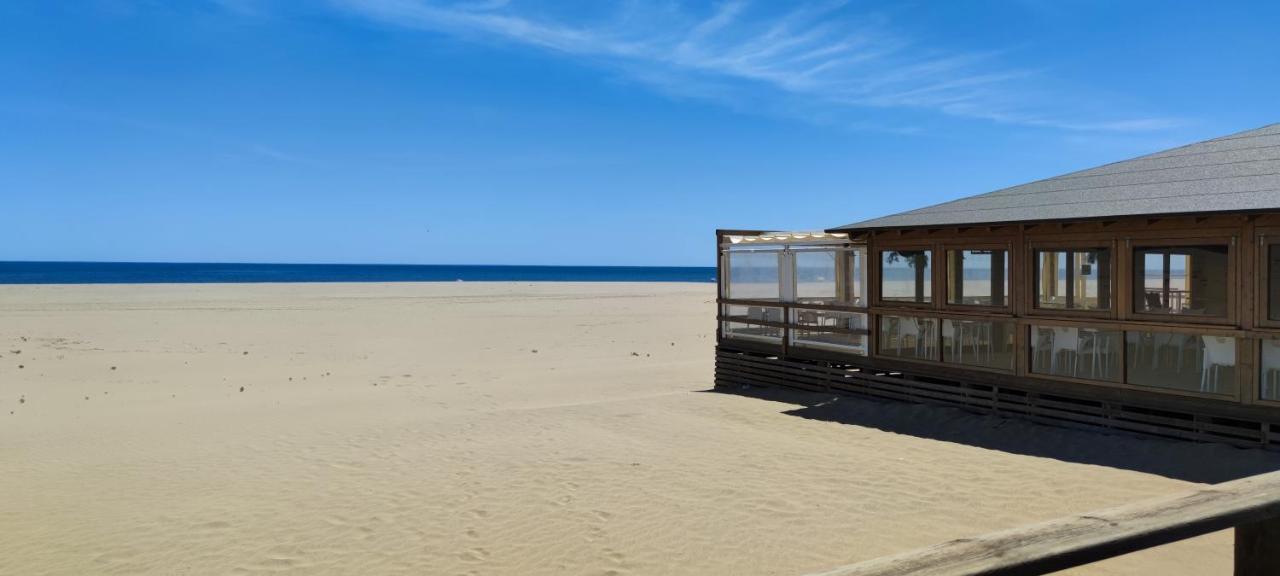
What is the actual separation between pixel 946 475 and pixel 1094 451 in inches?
70.3

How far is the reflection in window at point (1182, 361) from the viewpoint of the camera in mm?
8242

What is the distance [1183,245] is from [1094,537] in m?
7.38

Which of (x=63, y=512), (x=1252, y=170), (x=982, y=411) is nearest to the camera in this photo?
(x=63, y=512)

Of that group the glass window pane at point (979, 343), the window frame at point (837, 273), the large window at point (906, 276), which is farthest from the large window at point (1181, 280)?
the window frame at point (837, 273)

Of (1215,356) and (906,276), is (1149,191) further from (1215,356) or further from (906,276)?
(906,276)

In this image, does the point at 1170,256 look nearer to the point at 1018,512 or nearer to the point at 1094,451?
the point at 1094,451

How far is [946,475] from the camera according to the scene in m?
7.68

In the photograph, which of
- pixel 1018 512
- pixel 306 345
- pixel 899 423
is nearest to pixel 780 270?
pixel 899 423

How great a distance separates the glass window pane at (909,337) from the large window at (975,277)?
470mm

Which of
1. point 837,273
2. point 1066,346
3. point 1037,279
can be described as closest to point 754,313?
point 837,273

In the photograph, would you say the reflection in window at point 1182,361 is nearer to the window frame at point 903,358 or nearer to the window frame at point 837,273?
the window frame at point 903,358

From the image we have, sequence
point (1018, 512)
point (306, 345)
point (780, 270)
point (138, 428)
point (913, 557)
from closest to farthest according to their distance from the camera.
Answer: point (913, 557), point (1018, 512), point (138, 428), point (780, 270), point (306, 345)

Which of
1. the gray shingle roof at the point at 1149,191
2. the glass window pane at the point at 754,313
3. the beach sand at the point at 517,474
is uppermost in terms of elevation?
the gray shingle roof at the point at 1149,191

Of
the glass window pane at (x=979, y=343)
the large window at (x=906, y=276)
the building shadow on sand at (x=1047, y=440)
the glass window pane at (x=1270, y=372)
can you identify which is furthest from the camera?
the large window at (x=906, y=276)
